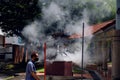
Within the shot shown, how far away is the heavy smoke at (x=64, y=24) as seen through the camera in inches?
802

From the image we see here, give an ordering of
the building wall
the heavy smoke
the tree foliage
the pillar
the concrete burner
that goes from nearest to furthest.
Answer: the pillar < the concrete burner < the building wall < the heavy smoke < the tree foliage

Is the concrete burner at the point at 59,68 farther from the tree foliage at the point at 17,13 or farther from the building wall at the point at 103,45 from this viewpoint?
the tree foliage at the point at 17,13

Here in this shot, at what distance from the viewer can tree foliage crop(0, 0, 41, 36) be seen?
2148cm

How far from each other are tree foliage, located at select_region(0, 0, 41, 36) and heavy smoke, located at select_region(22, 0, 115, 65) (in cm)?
45

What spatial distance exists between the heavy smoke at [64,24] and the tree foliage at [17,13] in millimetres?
454

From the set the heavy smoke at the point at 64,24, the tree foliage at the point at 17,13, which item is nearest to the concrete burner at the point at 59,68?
the heavy smoke at the point at 64,24

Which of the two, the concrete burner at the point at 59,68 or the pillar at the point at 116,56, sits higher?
the pillar at the point at 116,56

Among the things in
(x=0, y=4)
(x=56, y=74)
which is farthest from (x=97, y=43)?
(x=0, y=4)

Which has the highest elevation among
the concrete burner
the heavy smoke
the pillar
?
the heavy smoke

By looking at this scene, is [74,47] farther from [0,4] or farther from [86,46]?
[0,4]

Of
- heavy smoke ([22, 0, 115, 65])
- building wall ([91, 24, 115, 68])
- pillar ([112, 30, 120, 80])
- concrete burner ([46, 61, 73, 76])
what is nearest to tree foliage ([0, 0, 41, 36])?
heavy smoke ([22, 0, 115, 65])

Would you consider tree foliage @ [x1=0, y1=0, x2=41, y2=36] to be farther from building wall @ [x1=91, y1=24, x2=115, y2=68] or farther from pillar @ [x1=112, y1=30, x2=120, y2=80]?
pillar @ [x1=112, y1=30, x2=120, y2=80]

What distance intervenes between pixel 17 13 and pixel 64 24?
119 inches

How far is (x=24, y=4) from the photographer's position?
21828 mm
